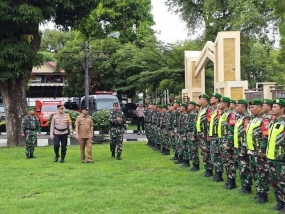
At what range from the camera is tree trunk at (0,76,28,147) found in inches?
836

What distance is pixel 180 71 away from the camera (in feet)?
112

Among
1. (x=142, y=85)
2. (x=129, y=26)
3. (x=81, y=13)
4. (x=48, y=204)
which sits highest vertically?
(x=129, y=26)

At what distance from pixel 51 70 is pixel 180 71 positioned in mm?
32713

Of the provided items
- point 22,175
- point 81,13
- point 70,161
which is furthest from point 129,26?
point 22,175

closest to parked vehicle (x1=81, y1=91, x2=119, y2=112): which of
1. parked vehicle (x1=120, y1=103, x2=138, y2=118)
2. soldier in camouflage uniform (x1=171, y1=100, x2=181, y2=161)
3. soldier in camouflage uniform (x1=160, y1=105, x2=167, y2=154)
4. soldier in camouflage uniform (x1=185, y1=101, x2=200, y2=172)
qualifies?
parked vehicle (x1=120, y1=103, x2=138, y2=118)

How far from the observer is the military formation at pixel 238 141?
8.22 meters

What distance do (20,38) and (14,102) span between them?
2.59 m

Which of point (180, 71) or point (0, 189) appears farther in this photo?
point (180, 71)

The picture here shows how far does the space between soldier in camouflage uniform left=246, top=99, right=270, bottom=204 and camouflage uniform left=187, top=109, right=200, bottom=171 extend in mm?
3466

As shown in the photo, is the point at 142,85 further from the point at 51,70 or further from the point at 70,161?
the point at 51,70

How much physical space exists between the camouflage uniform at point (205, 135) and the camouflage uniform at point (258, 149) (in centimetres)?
243

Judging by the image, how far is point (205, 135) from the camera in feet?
38.5

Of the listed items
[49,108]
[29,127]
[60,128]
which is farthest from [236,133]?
[49,108]

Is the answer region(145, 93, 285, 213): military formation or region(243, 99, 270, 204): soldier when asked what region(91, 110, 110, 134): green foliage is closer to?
region(145, 93, 285, 213): military formation
